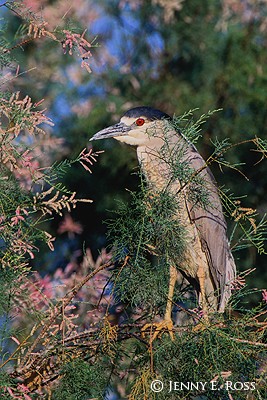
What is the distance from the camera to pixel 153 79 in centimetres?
579

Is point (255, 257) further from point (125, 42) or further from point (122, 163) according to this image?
point (125, 42)

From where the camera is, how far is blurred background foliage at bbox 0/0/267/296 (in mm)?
5352

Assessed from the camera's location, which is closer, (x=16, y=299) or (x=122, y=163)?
(x=16, y=299)

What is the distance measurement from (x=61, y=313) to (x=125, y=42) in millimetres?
3629

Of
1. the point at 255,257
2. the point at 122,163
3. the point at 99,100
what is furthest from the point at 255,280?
the point at 99,100

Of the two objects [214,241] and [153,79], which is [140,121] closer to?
[214,241]

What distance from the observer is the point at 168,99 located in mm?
5621

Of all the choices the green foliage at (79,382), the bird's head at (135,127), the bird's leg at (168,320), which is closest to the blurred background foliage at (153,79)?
the bird's head at (135,127)

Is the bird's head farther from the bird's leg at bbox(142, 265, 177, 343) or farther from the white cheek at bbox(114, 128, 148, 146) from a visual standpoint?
the bird's leg at bbox(142, 265, 177, 343)

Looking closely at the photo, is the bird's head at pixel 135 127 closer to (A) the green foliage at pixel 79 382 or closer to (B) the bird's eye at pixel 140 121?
(B) the bird's eye at pixel 140 121

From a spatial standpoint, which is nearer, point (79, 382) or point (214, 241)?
point (79, 382)

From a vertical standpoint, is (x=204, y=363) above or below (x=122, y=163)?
above

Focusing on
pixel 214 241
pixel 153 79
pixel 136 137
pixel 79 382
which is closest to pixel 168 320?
pixel 79 382

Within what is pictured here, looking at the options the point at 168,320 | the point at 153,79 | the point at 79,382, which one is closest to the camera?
the point at 79,382
